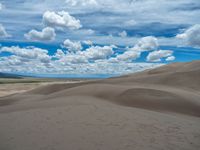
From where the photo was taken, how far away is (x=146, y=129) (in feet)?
23.0

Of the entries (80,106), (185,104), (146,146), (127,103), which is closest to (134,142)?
(146,146)

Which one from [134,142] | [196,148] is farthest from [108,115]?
[196,148]

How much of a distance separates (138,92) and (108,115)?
5.93m

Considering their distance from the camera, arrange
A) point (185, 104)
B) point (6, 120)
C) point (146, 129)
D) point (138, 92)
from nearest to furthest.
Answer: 1. point (146, 129)
2. point (6, 120)
3. point (185, 104)
4. point (138, 92)

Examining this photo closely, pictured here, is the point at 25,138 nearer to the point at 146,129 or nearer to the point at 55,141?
the point at 55,141

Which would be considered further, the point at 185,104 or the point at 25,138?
the point at 185,104

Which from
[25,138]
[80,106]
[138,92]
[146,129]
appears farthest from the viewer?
[138,92]

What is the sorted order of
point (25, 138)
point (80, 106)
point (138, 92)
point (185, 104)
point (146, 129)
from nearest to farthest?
point (25, 138) < point (146, 129) < point (80, 106) < point (185, 104) < point (138, 92)

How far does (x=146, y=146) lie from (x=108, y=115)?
10.5 feet

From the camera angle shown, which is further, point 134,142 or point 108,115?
point 108,115

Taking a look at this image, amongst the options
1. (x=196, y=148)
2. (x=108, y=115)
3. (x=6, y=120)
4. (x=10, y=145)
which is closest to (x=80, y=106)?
(x=108, y=115)

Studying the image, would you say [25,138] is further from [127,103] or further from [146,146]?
[127,103]

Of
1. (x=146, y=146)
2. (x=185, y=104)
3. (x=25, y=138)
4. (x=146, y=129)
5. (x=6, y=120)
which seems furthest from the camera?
(x=185, y=104)

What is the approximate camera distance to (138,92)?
46.7ft
